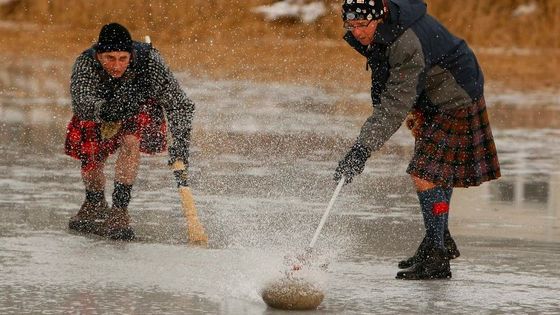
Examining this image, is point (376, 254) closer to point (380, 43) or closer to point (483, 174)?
point (483, 174)

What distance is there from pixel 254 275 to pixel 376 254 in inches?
42.1

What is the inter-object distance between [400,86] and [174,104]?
1.91 meters

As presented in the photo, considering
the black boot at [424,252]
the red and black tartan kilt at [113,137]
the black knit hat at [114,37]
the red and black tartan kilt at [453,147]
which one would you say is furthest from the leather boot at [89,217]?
the red and black tartan kilt at [453,147]

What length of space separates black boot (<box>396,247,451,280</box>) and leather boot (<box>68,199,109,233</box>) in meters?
2.06

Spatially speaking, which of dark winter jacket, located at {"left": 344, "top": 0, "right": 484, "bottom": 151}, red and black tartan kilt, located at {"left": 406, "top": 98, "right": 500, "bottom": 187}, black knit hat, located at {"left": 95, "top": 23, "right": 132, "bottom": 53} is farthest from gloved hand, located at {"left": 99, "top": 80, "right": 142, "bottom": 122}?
red and black tartan kilt, located at {"left": 406, "top": 98, "right": 500, "bottom": 187}

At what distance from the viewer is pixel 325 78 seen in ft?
59.7

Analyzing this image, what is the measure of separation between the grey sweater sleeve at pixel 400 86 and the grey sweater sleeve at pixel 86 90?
1905mm

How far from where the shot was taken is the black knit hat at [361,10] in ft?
24.8

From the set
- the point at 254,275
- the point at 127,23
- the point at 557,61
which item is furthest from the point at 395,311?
the point at 127,23

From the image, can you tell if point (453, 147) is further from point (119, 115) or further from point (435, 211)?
point (119, 115)

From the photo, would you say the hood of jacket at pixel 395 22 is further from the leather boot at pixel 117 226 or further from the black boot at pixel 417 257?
the leather boot at pixel 117 226

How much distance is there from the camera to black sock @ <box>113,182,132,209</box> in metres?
9.05

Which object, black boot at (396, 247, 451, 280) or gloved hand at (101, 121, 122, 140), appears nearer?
black boot at (396, 247, 451, 280)

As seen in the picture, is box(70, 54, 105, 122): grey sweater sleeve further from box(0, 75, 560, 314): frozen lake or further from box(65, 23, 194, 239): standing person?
box(0, 75, 560, 314): frozen lake
